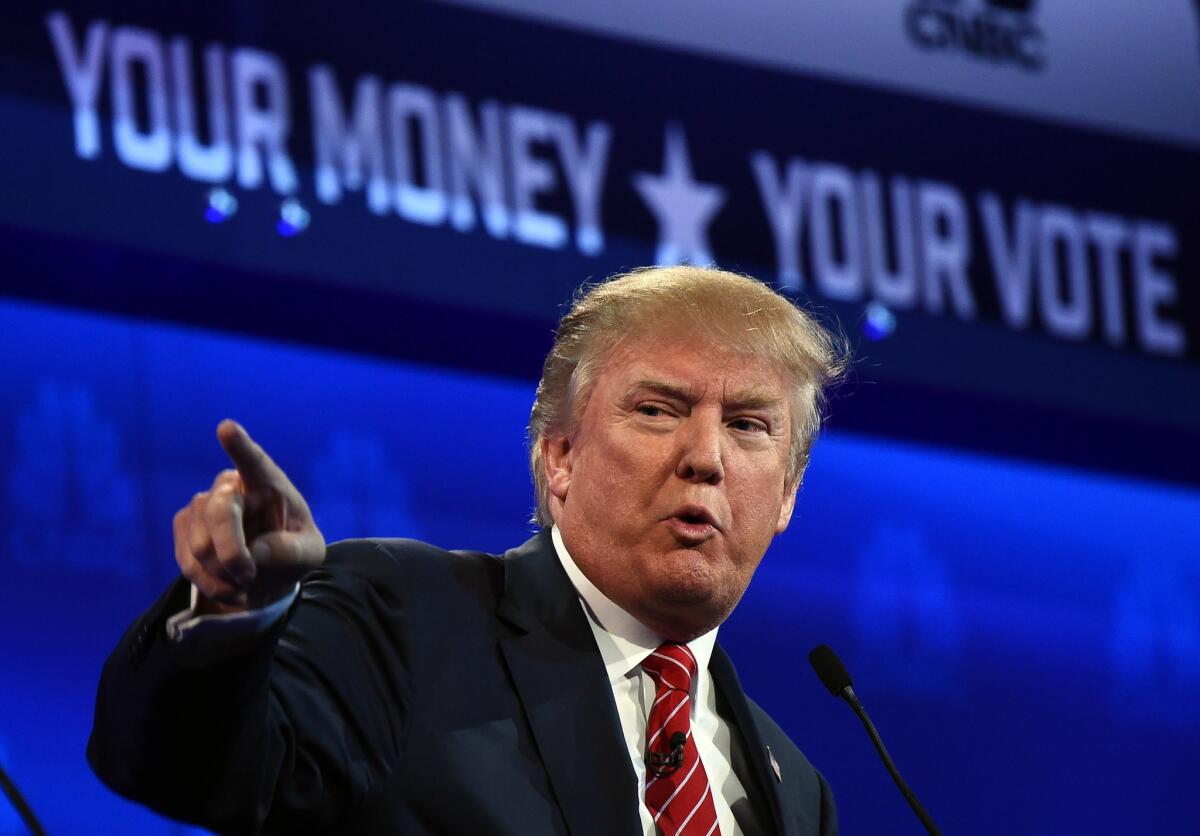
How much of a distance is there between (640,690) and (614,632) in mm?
73

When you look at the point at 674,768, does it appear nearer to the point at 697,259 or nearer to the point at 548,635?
the point at 548,635

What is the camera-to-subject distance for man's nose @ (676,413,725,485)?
1989 millimetres

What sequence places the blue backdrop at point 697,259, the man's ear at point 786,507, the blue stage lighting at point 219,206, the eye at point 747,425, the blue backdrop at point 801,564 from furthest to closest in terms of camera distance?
1. the blue stage lighting at point 219,206
2. the blue backdrop at point 697,259
3. the blue backdrop at point 801,564
4. the man's ear at point 786,507
5. the eye at point 747,425

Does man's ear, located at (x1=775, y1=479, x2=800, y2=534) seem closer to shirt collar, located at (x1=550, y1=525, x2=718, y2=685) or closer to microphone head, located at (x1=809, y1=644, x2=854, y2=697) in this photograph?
microphone head, located at (x1=809, y1=644, x2=854, y2=697)

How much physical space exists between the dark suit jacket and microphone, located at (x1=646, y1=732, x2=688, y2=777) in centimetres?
9

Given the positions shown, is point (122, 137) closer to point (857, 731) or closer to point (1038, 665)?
point (857, 731)

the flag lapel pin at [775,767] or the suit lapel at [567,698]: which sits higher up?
the suit lapel at [567,698]

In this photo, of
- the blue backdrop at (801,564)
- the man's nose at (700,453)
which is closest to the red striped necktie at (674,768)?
the man's nose at (700,453)

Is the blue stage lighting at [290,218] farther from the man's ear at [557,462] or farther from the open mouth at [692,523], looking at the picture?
the open mouth at [692,523]

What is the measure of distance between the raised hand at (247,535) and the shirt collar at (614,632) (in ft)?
2.08

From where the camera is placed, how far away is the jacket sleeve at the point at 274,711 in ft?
4.66

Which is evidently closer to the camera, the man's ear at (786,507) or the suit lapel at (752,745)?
the suit lapel at (752,745)

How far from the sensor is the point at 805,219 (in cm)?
507

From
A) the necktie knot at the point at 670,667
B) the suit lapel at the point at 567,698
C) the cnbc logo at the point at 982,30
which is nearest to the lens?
the suit lapel at the point at 567,698
